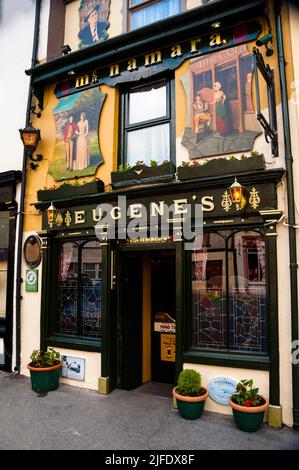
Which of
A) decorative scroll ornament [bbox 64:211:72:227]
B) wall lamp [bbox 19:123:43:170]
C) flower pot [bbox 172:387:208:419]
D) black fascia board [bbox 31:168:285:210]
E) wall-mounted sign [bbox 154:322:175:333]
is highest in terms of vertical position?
wall lamp [bbox 19:123:43:170]

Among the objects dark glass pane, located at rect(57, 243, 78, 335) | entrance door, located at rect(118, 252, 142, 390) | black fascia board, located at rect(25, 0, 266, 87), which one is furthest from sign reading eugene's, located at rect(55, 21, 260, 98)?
entrance door, located at rect(118, 252, 142, 390)

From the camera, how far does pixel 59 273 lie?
24.9 ft

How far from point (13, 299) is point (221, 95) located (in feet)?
20.2

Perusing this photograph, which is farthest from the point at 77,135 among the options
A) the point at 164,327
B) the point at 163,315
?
the point at 164,327

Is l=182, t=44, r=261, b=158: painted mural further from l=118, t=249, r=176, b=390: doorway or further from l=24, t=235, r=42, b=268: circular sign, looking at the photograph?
l=24, t=235, r=42, b=268: circular sign

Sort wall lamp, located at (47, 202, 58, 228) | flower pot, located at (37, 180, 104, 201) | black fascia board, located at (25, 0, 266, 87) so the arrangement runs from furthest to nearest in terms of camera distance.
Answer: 1. wall lamp, located at (47, 202, 58, 228)
2. flower pot, located at (37, 180, 104, 201)
3. black fascia board, located at (25, 0, 266, 87)

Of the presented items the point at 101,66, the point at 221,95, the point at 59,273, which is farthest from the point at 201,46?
the point at 59,273

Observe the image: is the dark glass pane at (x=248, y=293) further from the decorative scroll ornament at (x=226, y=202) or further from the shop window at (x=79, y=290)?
the shop window at (x=79, y=290)

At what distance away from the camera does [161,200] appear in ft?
20.7

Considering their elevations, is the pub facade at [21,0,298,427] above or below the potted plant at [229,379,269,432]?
above

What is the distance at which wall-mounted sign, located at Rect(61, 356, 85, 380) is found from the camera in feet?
22.4

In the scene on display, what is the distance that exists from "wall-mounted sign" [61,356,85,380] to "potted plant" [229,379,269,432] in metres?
3.07

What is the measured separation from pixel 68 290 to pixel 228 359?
3653 mm
